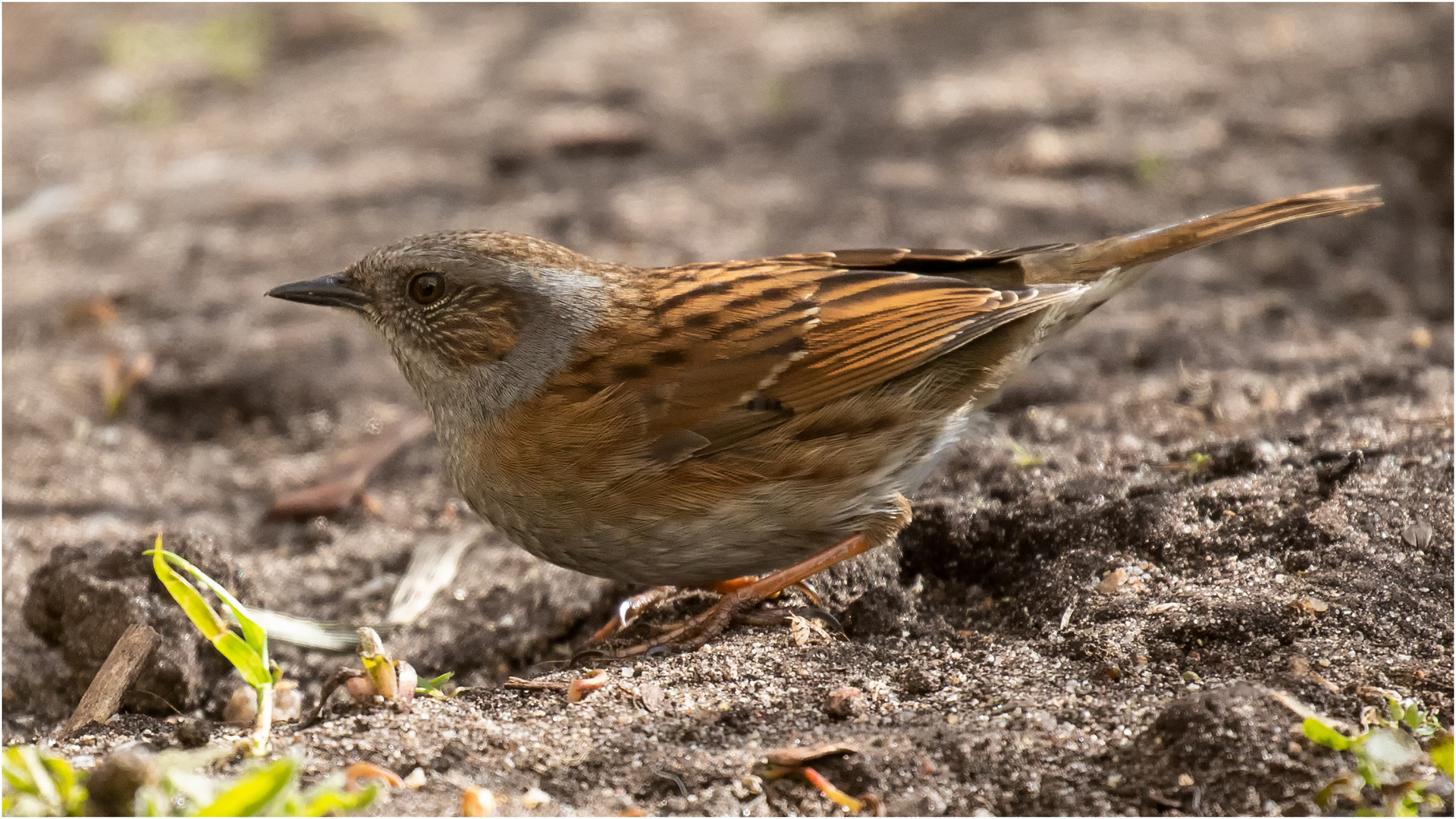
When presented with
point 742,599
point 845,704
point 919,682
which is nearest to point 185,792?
point 845,704

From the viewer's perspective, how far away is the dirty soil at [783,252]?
11.3 ft

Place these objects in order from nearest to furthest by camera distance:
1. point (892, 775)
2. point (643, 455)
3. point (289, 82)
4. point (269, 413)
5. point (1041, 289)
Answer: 1. point (892, 775)
2. point (643, 455)
3. point (1041, 289)
4. point (269, 413)
5. point (289, 82)

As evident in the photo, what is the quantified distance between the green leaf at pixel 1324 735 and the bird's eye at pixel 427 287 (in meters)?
3.07

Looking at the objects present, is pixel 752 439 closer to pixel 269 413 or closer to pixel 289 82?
pixel 269 413

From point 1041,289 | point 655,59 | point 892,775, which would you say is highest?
point 655,59

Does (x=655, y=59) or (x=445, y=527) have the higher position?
(x=655, y=59)

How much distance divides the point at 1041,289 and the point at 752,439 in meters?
1.17

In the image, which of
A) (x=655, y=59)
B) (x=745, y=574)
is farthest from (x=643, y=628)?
(x=655, y=59)

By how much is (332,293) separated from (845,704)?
94.5 inches

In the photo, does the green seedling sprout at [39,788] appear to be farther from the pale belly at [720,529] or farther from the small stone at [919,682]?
the small stone at [919,682]

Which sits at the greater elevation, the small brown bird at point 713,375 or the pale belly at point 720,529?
the small brown bird at point 713,375

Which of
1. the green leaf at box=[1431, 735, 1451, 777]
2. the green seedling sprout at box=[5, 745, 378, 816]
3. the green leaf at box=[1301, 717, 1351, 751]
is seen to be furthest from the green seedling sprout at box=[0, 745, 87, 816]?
the green leaf at box=[1431, 735, 1451, 777]

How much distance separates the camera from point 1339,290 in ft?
22.7

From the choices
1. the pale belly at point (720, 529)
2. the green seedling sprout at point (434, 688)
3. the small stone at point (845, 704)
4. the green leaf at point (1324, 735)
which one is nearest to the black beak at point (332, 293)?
the pale belly at point (720, 529)
